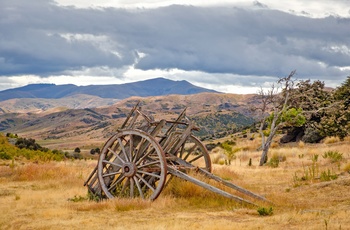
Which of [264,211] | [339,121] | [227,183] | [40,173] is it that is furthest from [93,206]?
[339,121]

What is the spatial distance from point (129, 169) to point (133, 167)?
5.9 inches

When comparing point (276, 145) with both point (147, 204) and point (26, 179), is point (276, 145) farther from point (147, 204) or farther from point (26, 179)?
→ point (147, 204)

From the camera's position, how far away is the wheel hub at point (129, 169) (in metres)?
12.5

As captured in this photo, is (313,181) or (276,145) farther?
(276,145)

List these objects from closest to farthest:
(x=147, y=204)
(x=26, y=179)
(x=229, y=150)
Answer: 1. (x=147, y=204)
2. (x=26, y=179)
3. (x=229, y=150)

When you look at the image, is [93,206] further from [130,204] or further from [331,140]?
[331,140]

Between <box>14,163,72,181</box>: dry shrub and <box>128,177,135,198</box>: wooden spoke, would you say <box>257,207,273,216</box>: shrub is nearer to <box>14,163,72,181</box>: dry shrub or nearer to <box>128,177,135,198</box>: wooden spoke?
<box>128,177,135,198</box>: wooden spoke

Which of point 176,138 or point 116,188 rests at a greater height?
point 176,138

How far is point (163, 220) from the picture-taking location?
9.73 meters

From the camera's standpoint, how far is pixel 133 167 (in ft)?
41.2

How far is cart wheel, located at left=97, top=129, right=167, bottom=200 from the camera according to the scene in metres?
12.3

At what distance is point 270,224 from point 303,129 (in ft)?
109

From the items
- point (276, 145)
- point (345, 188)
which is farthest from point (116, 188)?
point (276, 145)

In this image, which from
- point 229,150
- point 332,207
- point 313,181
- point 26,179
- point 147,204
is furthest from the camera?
point 229,150
